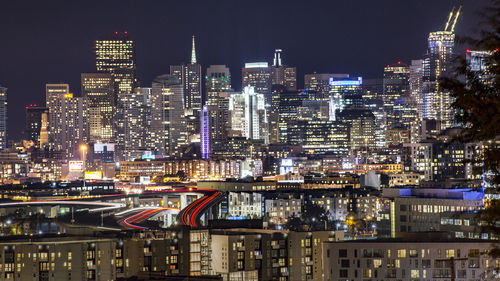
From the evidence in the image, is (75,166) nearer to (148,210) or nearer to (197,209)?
(148,210)

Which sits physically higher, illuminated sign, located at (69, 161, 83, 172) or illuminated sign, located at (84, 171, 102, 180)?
illuminated sign, located at (69, 161, 83, 172)

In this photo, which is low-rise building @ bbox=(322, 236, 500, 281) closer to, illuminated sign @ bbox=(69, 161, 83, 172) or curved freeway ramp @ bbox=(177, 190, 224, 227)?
curved freeway ramp @ bbox=(177, 190, 224, 227)

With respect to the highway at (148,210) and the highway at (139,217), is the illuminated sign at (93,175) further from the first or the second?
the highway at (139,217)

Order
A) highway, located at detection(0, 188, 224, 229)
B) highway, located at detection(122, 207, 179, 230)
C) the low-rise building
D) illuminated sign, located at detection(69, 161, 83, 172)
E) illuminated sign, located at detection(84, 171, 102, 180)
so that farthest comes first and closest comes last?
illuminated sign, located at detection(69, 161, 83, 172) → illuminated sign, located at detection(84, 171, 102, 180) → highway, located at detection(0, 188, 224, 229) → highway, located at detection(122, 207, 179, 230) → the low-rise building

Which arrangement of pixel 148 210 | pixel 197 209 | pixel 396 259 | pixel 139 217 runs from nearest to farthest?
pixel 396 259, pixel 139 217, pixel 197 209, pixel 148 210

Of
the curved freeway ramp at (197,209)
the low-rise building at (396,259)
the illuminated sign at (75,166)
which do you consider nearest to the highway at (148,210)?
the curved freeway ramp at (197,209)

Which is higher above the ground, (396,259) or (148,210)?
(396,259)

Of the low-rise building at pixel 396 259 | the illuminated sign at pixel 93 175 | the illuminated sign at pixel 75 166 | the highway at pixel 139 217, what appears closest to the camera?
the low-rise building at pixel 396 259

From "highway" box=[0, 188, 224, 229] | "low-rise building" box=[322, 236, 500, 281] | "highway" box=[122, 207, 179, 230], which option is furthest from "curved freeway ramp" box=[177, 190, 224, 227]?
"low-rise building" box=[322, 236, 500, 281]

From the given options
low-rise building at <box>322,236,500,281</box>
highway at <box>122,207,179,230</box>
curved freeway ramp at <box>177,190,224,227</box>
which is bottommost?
highway at <box>122,207,179,230</box>

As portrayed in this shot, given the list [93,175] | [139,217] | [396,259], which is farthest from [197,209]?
[93,175]

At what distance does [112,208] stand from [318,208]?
2402 cm

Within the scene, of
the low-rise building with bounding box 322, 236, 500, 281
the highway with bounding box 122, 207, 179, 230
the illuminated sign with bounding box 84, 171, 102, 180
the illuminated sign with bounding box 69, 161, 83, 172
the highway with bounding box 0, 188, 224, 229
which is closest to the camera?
the low-rise building with bounding box 322, 236, 500, 281

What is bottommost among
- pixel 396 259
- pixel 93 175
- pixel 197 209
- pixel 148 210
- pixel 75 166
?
pixel 148 210
